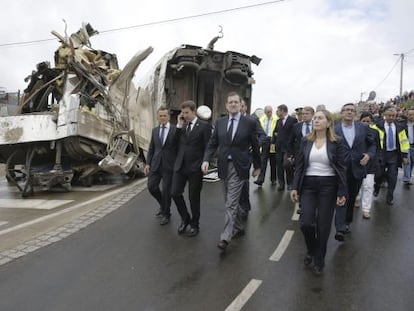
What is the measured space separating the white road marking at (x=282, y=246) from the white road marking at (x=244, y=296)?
0.70 m

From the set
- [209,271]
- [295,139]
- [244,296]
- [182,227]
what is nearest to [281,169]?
[295,139]

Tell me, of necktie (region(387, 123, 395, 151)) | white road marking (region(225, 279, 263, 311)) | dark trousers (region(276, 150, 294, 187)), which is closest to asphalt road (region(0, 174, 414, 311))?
white road marking (region(225, 279, 263, 311))

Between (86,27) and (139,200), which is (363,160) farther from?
(86,27)

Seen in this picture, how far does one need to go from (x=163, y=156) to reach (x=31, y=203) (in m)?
3.74

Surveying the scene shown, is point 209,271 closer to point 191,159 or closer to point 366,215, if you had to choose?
point 191,159

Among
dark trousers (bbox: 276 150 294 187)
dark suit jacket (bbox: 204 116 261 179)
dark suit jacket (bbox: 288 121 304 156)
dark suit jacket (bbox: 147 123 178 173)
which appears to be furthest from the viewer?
dark trousers (bbox: 276 150 294 187)

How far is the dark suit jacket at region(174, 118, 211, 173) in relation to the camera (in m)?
5.21

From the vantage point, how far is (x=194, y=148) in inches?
206

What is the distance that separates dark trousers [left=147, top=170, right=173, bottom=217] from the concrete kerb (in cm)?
115

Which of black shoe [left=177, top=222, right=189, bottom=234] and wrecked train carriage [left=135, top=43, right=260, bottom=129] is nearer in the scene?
black shoe [left=177, top=222, right=189, bottom=234]

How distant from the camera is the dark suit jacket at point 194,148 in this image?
521cm

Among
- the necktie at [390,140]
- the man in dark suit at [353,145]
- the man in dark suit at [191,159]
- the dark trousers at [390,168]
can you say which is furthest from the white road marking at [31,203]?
the necktie at [390,140]

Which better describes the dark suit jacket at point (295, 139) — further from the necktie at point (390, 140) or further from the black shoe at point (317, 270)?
the black shoe at point (317, 270)

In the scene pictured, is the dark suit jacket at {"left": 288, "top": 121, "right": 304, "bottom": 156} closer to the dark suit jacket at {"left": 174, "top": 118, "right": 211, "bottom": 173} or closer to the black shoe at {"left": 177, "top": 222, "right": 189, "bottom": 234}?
the dark suit jacket at {"left": 174, "top": 118, "right": 211, "bottom": 173}
